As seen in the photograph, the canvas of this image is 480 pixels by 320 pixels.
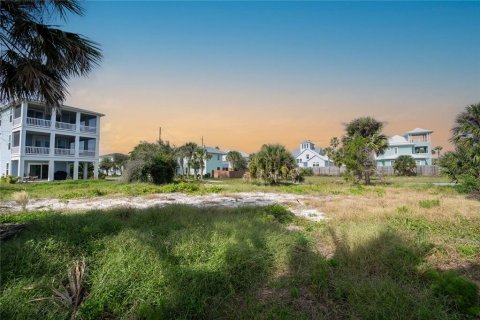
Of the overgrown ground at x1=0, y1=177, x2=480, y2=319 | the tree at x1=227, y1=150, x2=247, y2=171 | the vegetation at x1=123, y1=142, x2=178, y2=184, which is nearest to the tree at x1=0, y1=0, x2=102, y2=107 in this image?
the overgrown ground at x1=0, y1=177, x2=480, y2=319

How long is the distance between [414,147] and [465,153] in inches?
1458

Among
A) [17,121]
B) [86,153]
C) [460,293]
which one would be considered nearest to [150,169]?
[86,153]

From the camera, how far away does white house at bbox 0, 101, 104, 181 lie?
77.4 feet

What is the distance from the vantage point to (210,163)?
50531mm

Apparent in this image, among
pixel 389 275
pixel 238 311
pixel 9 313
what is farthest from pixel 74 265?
pixel 389 275

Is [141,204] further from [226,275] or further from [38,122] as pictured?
[38,122]

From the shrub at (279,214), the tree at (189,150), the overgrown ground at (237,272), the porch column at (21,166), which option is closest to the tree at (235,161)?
the tree at (189,150)

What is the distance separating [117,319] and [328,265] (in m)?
3.14

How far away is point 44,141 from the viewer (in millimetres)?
26328

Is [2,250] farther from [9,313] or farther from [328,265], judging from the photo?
[328,265]

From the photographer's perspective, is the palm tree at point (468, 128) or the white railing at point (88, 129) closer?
the palm tree at point (468, 128)

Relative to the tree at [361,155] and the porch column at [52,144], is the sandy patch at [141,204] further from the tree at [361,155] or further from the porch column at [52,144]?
the porch column at [52,144]

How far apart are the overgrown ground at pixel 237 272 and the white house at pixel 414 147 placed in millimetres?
48349

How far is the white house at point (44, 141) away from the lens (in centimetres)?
2359
